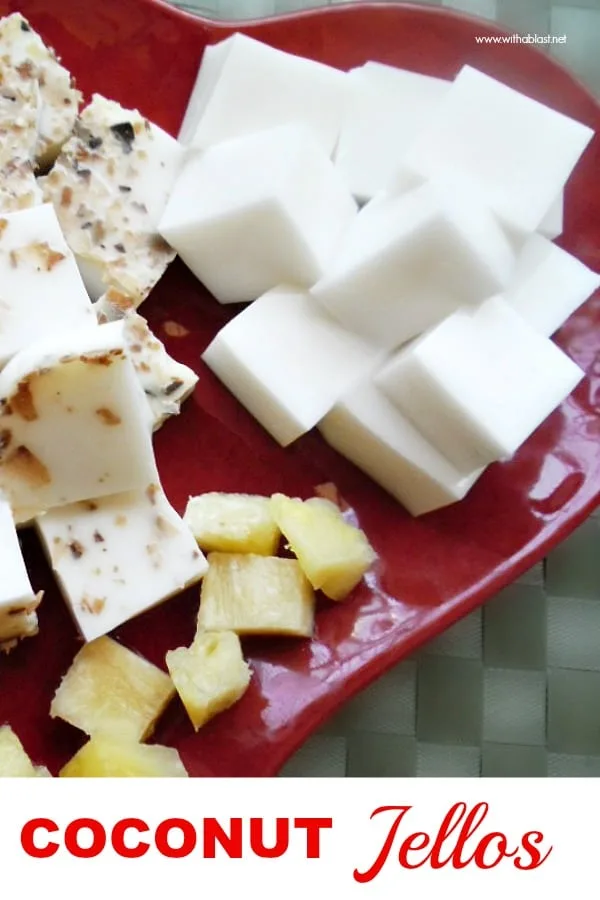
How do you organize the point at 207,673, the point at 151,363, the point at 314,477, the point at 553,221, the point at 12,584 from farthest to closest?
the point at 553,221
the point at 314,477
the point at 151,363
the point at 207,673
the point at 12,584

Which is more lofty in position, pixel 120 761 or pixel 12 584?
pixel 12 584

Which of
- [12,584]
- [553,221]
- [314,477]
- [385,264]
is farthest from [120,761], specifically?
[553,221]

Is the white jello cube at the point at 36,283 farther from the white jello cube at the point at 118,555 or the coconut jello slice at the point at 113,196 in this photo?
the white jello cube at the point at 118,555

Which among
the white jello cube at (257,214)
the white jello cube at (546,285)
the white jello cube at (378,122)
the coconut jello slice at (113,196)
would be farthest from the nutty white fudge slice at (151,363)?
the white jello cube at (546,285)

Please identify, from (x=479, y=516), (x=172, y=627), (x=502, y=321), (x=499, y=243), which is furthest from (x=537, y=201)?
(x=172, y=627)

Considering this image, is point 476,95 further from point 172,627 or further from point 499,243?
point 172,627

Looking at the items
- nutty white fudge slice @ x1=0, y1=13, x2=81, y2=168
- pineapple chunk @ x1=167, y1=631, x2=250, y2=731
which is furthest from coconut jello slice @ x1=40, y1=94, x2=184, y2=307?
pineapple chunk @ x1=167, y1=631, x2=250, y2=731

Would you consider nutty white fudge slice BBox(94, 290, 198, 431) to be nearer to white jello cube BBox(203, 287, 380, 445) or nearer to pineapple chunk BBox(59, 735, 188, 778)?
white jello cube BBox(203, 287, 380, 445)

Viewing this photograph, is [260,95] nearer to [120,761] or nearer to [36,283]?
[36,283]
